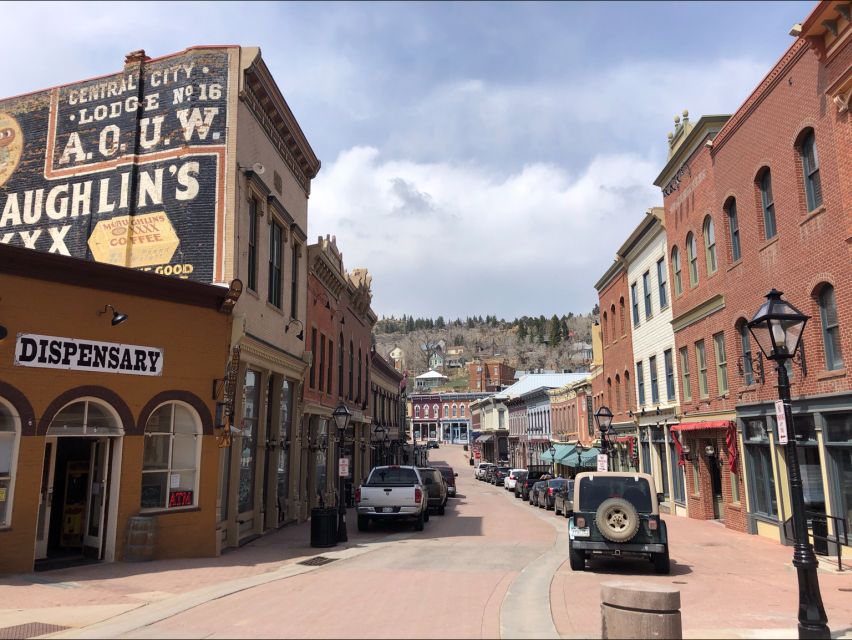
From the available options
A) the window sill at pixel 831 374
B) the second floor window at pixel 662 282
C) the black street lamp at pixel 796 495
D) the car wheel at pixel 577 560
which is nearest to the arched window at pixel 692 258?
the second floor window at pixel 662 282

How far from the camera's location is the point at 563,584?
11.7 metres

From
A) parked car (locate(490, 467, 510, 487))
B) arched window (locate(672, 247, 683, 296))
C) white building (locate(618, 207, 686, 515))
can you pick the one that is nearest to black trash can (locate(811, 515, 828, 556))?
white building (locate(618, 207, 686, 515))

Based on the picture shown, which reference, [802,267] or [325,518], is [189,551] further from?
[802,267]

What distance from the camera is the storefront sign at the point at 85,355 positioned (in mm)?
12422

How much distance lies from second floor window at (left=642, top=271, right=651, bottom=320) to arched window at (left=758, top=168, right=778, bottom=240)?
1149 centimetres

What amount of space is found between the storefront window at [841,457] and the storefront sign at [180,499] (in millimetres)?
14122

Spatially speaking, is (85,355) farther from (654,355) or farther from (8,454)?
(654,355)

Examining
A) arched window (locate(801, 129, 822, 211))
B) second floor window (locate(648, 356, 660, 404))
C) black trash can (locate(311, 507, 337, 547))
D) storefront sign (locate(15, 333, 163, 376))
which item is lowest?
black trash can (locate(311, 507, 337, 547))

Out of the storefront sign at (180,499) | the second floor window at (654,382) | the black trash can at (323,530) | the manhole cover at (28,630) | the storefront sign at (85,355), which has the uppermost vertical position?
the second floor window at (654,382)

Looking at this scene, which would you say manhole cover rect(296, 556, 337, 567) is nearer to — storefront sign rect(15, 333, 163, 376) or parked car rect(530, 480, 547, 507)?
storefront sign rect(15, 333, 163, 376)

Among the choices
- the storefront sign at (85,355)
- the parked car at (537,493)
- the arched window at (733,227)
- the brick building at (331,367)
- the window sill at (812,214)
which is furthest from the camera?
the parked car at (537,493)

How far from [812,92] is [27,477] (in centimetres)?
1837

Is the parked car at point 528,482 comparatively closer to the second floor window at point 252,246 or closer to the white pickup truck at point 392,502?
the white pickup truck at point 392,502

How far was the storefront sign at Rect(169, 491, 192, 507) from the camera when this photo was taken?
14469mm
